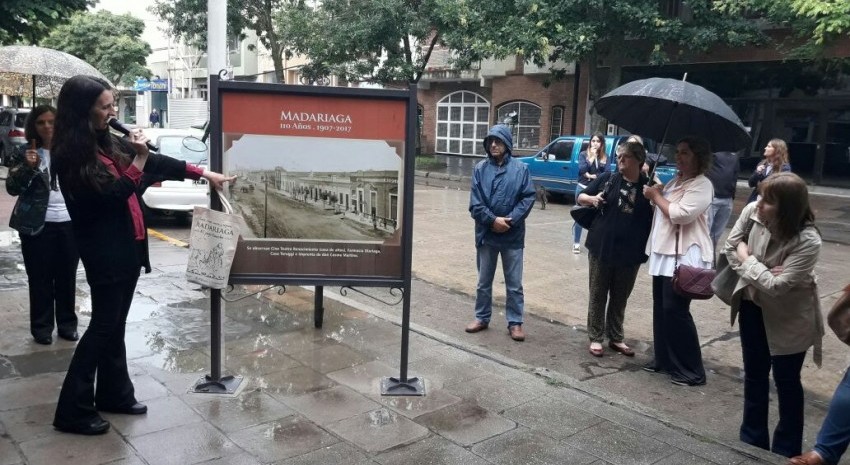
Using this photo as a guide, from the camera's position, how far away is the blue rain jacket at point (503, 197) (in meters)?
5.95

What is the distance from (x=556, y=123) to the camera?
2655 cm

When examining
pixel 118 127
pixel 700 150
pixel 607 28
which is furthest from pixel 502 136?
pixel 607 28

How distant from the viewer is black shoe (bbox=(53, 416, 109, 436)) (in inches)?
150

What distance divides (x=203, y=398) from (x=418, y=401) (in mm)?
1347

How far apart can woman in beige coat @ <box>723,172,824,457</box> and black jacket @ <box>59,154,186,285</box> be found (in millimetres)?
3449

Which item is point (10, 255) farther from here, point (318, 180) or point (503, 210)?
point (503, 210)

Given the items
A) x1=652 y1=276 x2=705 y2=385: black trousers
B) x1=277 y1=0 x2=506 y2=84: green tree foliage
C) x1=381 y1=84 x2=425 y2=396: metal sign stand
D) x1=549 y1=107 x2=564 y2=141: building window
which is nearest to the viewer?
x1=381 y1=84 x2=425 y2=396: metal sign stand

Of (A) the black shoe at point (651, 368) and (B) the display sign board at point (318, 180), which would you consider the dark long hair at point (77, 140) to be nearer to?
(B) the display sign board at point (318, 180)

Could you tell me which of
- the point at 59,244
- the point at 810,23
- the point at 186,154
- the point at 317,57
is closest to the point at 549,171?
the point at 810,23

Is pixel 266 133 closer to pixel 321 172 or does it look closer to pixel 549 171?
pixel 321 172

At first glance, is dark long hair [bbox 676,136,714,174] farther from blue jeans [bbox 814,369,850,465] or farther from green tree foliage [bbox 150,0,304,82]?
green tree foliage [bbox 150,0,304,82]

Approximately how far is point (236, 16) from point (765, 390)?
24.9 m

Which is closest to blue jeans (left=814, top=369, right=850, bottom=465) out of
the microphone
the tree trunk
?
the microphone

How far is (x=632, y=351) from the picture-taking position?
587cm
